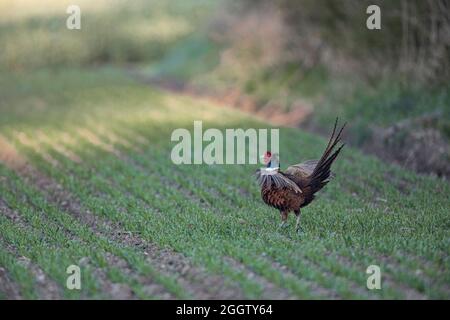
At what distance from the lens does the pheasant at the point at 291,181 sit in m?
8.92

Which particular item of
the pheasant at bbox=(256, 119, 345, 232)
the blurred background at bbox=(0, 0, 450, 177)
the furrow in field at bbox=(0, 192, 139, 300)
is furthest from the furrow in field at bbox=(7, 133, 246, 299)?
the blurred background at bbox=(0, 0, 450, 177)

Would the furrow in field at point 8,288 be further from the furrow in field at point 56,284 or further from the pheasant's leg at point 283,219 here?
the pheasant's leg at point 283,219

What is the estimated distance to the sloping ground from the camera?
24.9ft

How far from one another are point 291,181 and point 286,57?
53.5ft

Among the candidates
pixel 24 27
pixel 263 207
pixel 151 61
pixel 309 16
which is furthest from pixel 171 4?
pixel 263 207

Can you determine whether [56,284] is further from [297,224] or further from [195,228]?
[297,224]

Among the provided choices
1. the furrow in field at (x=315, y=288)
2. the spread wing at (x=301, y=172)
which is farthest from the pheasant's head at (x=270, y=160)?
the furrow in field at (x=315, y=288)

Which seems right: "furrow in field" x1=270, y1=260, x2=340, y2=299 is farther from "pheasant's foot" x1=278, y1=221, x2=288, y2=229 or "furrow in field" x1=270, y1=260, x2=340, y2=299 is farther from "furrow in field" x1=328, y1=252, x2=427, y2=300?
"pheasant's foot" x1=278, y1=221, x2=288, y2=229

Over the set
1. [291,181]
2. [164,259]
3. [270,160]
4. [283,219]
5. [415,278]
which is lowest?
[164,259]

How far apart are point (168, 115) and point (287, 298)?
13.7 m

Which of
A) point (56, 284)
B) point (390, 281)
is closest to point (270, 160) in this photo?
point (390, 281)

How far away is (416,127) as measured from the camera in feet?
48.7

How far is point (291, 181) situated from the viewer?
8.95 metres

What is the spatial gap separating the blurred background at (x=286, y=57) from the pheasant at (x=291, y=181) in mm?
4951
